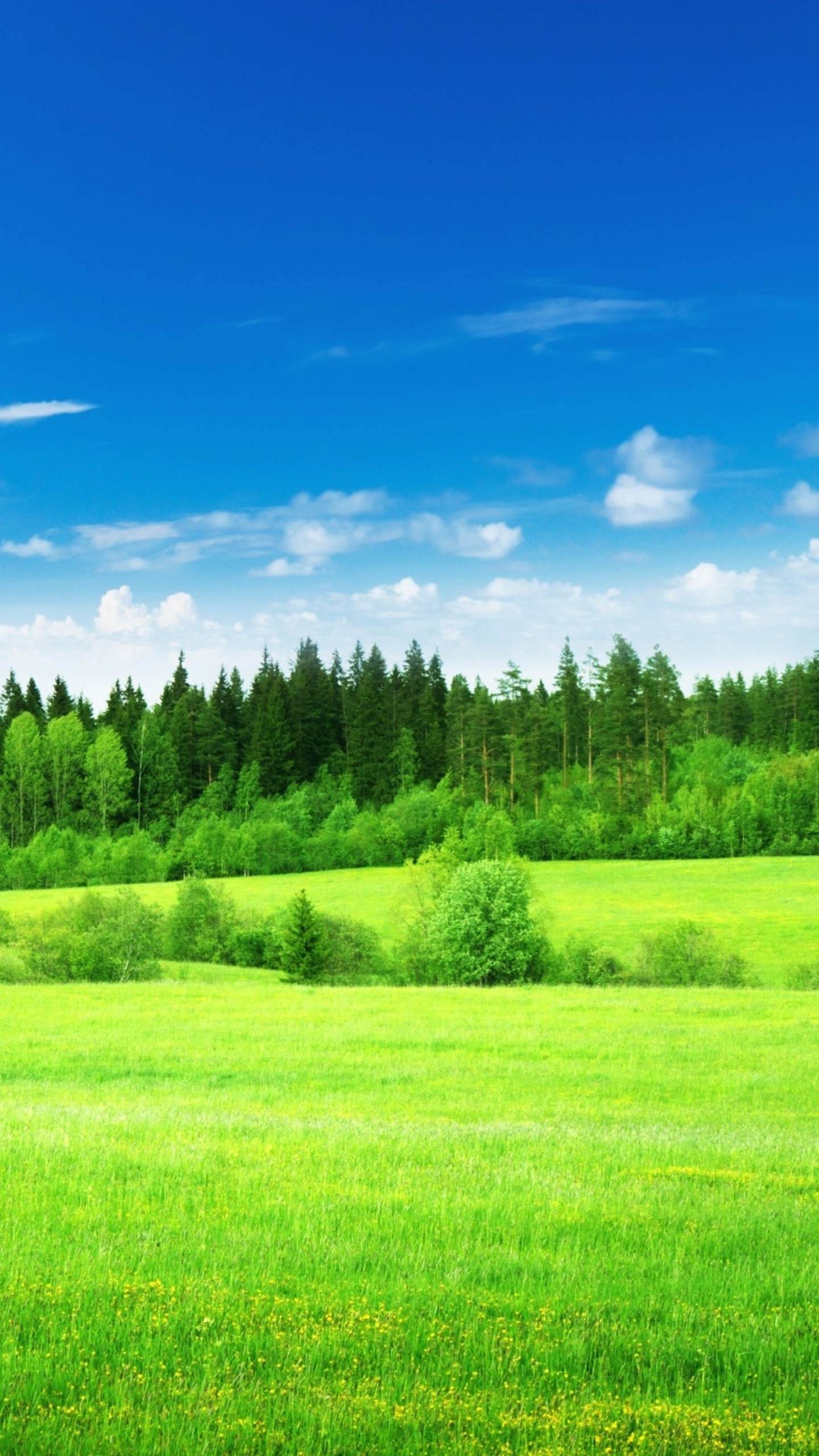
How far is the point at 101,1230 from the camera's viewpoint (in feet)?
30.4

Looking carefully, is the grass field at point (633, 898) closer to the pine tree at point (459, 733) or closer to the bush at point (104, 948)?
the bush at point (104, 948)

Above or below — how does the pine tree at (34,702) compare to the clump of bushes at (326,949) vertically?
above

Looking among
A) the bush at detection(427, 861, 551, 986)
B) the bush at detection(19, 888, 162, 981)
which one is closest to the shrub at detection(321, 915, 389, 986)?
the bush at detection(427, 861, 551, 986)

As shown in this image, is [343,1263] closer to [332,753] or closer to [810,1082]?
[810,1082]

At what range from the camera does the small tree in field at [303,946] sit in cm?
6681

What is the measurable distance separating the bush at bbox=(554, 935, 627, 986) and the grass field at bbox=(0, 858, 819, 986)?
535cm

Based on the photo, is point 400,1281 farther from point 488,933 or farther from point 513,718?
point 513,718

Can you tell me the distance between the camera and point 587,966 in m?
65.4

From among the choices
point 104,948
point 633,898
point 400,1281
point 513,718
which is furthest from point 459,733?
point 400,1281

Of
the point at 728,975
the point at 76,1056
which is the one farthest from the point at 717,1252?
the point at 728,975

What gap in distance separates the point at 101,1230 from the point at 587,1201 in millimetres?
4871

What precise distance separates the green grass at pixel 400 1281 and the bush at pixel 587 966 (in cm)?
4541

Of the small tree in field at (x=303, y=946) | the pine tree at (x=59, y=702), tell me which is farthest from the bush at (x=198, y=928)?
the pine tree at (x=59, y=702)

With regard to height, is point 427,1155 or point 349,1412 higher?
point 349,1412
